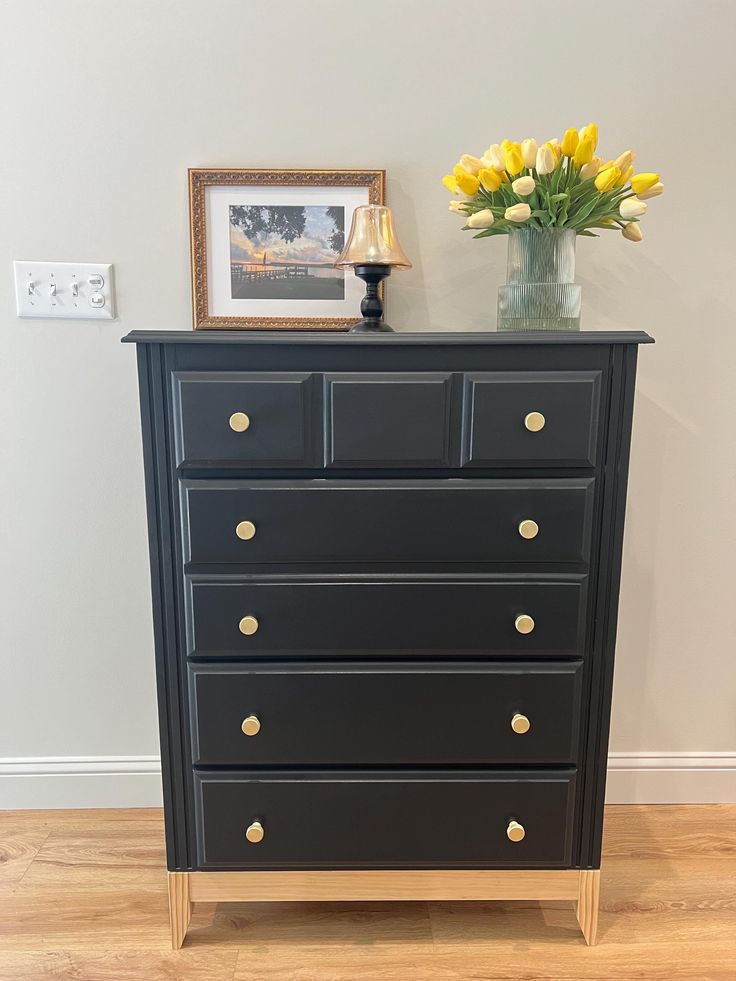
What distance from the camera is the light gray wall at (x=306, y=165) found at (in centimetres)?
159

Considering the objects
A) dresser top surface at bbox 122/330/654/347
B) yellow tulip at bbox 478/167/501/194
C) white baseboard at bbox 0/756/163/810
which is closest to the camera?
dresser top surface at bbox 122/330/654/347

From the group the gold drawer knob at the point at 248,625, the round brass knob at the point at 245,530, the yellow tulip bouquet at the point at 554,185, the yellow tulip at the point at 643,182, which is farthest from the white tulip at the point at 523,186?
the gold drawer knob at the point at 248,625

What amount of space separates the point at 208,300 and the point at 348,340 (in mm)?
585

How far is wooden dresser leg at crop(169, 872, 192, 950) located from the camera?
143 centimetres

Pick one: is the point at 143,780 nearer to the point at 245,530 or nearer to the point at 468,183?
the point at 245,530

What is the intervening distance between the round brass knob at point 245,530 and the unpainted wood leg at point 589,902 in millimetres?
938

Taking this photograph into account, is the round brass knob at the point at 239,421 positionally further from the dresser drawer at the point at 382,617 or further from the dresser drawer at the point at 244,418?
the dresser drawer at the point at 382,617

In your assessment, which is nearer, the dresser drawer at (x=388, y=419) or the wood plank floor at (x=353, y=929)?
the dresser drawer at (x=388, y=419)

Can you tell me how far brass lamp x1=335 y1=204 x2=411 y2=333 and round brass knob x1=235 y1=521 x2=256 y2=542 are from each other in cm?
46

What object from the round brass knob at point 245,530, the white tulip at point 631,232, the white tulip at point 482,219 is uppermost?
the white tulip at point 482,219

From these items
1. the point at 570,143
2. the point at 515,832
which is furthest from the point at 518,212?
the point at 515,832

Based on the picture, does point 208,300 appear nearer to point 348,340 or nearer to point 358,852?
point 348,340

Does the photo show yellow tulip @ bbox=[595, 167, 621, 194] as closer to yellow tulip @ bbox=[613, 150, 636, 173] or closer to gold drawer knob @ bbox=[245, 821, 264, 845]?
yellow tulip @ bbox=[613, 150, 636, 173]

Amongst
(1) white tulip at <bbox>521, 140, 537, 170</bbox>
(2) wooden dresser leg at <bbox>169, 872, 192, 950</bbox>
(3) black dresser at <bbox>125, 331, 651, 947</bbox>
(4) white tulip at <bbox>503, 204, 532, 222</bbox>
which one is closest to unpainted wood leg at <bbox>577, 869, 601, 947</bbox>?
(3) black dresser at <bbox>125, 331, 651, 947</bbox>
